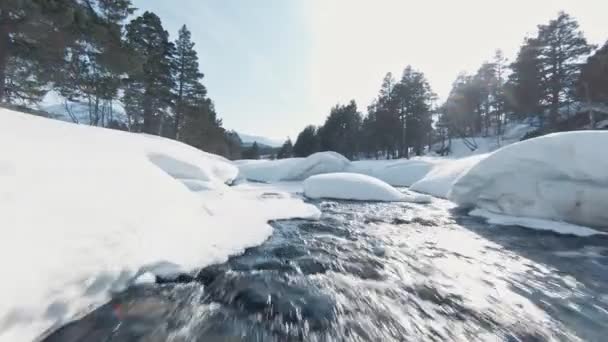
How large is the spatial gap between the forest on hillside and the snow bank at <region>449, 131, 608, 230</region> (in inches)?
468

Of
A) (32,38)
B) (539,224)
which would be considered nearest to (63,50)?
(32,38)

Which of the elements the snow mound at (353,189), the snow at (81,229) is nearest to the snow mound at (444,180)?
Result: the snow mound at (353,189)

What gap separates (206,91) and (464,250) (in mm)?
21992

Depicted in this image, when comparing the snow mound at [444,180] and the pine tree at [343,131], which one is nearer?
the snow mound at [444,180]

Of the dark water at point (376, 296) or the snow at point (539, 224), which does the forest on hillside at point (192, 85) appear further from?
the snow at point (539, 224)

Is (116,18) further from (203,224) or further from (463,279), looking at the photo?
(463,279)

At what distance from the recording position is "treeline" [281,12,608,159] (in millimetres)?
16344

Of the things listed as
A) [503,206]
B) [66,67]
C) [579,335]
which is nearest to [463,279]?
[579,335]

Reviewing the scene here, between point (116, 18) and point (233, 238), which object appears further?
point (116, 18)

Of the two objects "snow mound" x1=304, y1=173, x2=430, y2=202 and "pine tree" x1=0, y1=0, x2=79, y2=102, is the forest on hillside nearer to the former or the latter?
"pine tree" x1=0, y1=0, x2=79, y2=102

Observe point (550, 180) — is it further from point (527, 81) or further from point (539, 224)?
point (527, 81)

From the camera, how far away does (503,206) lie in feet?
19.4

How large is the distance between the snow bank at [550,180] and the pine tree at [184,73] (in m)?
20.3

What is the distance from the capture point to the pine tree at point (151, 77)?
15594 mm
